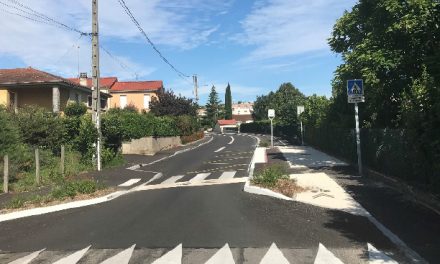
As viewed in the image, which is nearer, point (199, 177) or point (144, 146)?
point (199, 177)

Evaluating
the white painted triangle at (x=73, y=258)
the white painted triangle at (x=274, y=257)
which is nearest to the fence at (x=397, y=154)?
the white painted triangle at (x=274, y=257)

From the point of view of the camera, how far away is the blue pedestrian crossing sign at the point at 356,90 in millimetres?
15125

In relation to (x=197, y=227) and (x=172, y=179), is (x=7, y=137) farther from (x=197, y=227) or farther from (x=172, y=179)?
(x=197, y=227)

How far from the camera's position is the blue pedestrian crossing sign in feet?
49.6

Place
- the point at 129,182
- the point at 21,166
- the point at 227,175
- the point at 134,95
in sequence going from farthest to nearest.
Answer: the point at 134,95
the point at 227,175
the point at 21,166
the point at 129,182

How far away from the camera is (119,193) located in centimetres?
1464

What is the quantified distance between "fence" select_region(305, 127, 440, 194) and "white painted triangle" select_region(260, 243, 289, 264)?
3.42m

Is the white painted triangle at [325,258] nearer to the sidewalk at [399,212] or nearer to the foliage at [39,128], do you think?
the sidewalk at [399,212]

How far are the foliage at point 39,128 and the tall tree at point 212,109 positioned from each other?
9692 centimetres

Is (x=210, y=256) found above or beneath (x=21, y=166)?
beneath

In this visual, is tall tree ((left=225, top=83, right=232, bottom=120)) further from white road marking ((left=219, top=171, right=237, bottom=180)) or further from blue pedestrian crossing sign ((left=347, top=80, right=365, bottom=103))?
blue pedestrian crossing sign ((left=347, top=80, right=365, bottom=103))

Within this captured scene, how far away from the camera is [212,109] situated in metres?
126

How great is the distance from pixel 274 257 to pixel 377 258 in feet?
4.63

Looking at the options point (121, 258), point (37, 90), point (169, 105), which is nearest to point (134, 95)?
point (169, 105)
